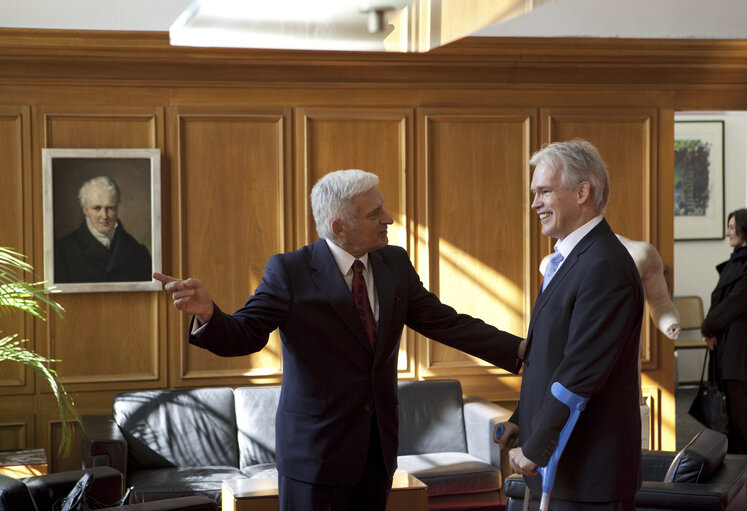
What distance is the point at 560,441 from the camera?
2494mm

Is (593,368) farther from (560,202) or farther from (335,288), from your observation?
(335,288)

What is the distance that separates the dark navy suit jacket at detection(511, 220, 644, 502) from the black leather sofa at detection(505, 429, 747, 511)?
1224 mm

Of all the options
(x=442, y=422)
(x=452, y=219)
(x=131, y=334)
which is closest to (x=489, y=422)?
(x=442, y=422)

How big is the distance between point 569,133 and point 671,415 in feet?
7.05

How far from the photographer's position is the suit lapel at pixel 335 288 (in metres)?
2.90

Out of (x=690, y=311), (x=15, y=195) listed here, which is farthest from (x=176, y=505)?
(x=690, y=311)

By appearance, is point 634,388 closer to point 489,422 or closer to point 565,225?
point 565,225

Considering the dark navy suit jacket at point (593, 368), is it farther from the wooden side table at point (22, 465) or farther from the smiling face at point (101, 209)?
the smiling face at point (101, 209)

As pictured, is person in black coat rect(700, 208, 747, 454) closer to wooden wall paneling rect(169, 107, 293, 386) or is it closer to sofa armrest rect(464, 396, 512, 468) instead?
sofa armrest rect(464, 396, 512, 468)

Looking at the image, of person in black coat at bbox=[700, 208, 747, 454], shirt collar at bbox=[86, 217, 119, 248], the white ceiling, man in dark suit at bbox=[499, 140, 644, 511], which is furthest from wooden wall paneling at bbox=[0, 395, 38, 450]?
person in black coat at bbox=[700, 208, 747, 454]

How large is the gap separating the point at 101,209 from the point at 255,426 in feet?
5.41

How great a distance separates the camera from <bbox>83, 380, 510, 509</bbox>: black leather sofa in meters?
5.11

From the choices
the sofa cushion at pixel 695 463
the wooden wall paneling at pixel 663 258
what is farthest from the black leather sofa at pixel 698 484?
the wooden wall paneling at pixel 663 258

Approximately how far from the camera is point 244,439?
5.46 meters
